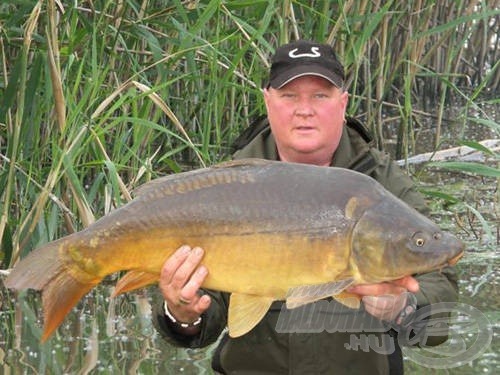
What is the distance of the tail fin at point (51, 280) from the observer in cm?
307

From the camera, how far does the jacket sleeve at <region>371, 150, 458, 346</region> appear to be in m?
3.38

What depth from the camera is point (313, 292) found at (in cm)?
290

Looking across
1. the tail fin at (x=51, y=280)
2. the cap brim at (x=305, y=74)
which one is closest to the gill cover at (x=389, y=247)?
the tail fin at (x=51, y=280)

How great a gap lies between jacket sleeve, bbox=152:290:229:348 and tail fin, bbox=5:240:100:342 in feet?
1.35

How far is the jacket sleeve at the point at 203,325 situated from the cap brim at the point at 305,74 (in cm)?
57

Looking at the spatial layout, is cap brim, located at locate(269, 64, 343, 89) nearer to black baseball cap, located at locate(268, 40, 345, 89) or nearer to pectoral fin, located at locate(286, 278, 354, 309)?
black baseball cap, located at locate(268, 40, 345, 89)

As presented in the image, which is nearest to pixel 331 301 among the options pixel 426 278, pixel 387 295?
pixel 426 278

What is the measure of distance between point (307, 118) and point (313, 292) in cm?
76

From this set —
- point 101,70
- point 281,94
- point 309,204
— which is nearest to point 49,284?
point 309,204

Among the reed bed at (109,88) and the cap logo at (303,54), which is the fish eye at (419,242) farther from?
the reed bed at (109,88)

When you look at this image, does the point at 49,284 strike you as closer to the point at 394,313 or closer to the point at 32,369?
the point at 394,313

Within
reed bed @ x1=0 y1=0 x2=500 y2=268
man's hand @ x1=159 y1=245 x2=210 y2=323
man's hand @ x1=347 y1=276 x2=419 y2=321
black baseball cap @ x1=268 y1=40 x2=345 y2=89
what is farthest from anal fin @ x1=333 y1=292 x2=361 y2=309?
reed bed @ x1=0 y1=0 x2=500 y2=268

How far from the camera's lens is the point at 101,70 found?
5355mm

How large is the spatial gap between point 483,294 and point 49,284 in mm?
2569
